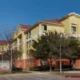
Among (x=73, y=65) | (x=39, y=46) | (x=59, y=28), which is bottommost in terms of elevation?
(x=73, y=65)

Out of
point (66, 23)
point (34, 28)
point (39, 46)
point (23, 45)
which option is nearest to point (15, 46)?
point (23, 45)

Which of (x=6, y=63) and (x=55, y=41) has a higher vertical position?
(x=55, y=41)

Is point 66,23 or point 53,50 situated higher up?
point 66,23

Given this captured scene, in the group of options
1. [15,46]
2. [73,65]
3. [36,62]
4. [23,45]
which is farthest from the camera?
[15,46]

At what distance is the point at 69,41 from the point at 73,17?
734 inches

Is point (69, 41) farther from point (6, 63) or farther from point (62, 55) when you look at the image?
point (6, 63)

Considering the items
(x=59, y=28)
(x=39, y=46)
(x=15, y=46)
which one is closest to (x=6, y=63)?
(x=39, y=46)

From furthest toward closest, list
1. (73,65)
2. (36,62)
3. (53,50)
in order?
(36,62) → (73,65) → (53,50)

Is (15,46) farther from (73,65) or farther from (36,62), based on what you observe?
(73,65)

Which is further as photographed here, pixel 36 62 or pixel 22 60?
pixel 22 60

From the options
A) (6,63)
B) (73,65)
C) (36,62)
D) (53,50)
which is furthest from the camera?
(36,62)

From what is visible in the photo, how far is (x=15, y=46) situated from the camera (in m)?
88.4

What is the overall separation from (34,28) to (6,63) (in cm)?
1693

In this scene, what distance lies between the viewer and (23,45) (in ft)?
262
